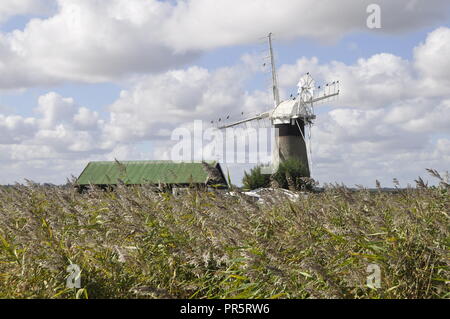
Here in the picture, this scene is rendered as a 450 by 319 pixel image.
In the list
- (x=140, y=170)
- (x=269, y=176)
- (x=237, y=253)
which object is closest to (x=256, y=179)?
(x=269, y=176)

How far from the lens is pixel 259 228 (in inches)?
265

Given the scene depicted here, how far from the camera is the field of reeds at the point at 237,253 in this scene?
536 centimetres

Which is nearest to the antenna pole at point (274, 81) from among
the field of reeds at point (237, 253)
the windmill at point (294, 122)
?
the windmill at point (294, 122)

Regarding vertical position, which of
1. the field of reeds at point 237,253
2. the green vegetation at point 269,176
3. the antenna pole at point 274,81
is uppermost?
the antenna pole at point 274,81

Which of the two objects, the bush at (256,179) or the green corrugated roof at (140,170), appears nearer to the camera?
the green corrugated roof at (140,170)

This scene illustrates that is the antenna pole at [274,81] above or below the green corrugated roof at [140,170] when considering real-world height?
above

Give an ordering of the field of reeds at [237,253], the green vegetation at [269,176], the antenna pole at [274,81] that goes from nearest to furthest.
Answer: the field of reeds at [237,253], the green vegetation at [269,176], the antenna pole at [274,81]

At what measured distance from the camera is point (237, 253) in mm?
6047

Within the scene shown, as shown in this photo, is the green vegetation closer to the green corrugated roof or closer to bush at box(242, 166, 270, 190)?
bush at box(242, 166, 270, 190)

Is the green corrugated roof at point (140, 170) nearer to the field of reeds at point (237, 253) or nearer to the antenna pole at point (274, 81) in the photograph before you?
the antenna pole at point (274, 81)

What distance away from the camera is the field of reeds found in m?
5.36

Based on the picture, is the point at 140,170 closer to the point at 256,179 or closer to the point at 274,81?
the point at 256,179

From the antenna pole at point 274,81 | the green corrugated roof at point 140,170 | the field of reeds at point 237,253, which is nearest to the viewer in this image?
the field of reeds at point 237,253
